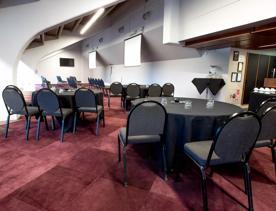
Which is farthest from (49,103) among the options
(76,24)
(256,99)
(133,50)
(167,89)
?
(76,24)

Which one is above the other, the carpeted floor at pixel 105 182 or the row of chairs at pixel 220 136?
the row of chairs at pixel 220 136

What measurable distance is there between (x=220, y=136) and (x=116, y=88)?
4.67m

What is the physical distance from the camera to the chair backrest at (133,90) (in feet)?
17.3

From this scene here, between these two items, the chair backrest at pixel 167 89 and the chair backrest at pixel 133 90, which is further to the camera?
the chair backrest at pixel 167 89

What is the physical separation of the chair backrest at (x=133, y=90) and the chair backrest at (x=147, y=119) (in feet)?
11.1

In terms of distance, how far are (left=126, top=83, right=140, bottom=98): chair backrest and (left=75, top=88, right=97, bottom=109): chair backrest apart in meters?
2.02

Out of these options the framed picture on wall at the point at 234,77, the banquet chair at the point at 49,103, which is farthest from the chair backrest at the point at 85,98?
the framed picture on wall at the point at 234,77

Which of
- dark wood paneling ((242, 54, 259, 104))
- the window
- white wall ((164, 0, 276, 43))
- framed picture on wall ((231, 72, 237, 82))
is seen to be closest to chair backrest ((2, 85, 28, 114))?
white wall ((164, 0, 276, 43))

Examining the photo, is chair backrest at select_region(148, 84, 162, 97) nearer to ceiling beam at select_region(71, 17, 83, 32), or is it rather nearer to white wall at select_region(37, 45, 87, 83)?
ceiling beam at select_region(71, 17, 83, 32)

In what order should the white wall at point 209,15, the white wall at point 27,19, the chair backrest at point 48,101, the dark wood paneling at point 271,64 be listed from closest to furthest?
1. the chair backrest at point 48,101
2. the white wall at point 209,15
3. the white wall at point 27,19
4. the dark wood paneling at point 271,64

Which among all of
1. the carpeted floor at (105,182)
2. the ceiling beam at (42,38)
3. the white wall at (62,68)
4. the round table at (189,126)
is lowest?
the carpeted floor at (105,182)

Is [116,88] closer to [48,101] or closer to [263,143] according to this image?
[48,101]

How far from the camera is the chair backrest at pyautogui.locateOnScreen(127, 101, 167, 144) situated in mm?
1830

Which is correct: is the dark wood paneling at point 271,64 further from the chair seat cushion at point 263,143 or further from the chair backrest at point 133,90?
the chair seat cushion at point 263,143
